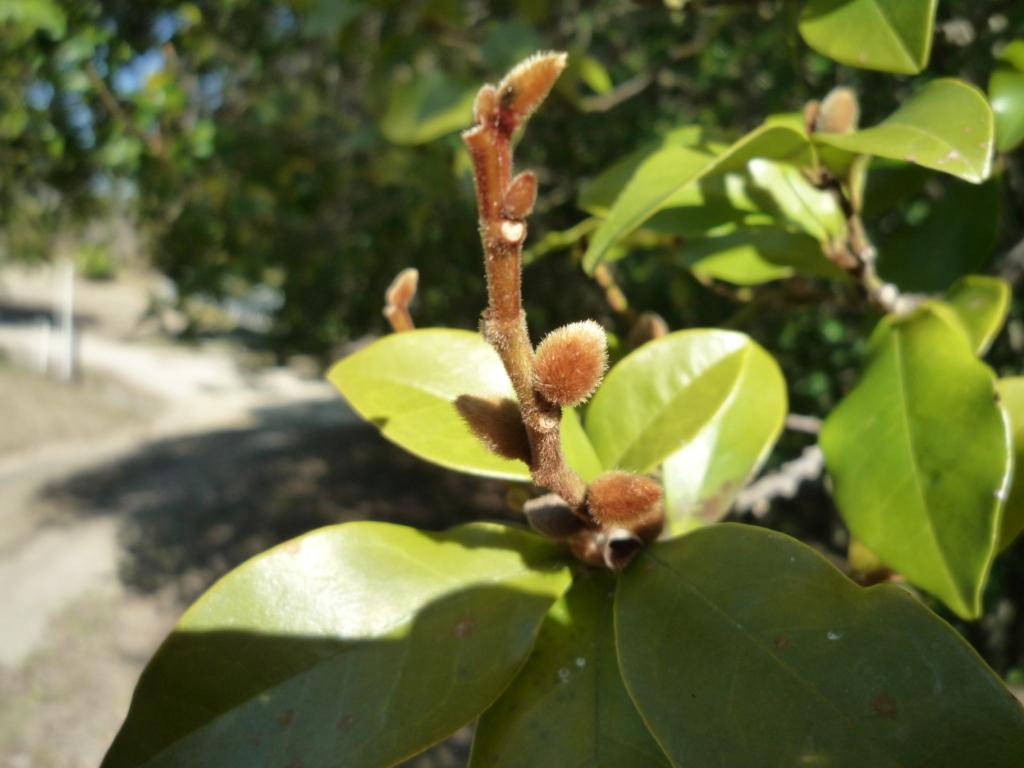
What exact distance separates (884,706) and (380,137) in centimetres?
192

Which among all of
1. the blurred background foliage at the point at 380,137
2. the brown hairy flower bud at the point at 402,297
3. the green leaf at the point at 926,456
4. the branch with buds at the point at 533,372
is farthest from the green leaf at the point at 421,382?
the blurred background foliage at the point at 380,137

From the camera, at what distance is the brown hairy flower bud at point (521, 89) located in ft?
1.00

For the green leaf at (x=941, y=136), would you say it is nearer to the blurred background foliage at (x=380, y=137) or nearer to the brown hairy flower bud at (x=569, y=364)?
the brown hairy flower bud at (x=569, y=364)

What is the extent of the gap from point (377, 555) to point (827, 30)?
0.49m

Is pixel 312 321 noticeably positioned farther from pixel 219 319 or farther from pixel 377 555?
pixel 377 555

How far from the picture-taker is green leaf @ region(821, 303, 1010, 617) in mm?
502

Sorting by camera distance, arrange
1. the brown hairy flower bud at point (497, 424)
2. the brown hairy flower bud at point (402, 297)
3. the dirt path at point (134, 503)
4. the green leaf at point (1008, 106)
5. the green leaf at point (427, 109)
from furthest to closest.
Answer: the dirt path at point (134, 503)
the green leaf at point (427, 109)
the green leaf at point (1008, 106)
the brown hairy flower bud at point (402, 297)
the brown hairy flower bud at point (497, 424)

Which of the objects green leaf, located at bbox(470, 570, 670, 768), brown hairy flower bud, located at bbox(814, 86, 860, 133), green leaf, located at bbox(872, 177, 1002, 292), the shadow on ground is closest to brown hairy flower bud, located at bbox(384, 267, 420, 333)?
green leaf, located at bbox(470, 570, 670, 768)

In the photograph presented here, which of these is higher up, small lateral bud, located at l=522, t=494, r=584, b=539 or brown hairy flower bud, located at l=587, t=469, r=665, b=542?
brown hairy flower bud, located at l=587, t=469, r=665, b=542

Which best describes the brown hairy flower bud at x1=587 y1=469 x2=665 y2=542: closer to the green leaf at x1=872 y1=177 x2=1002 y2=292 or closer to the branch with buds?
the branch with buds

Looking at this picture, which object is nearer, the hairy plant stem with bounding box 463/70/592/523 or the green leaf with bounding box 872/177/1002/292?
the hairy plant stem with bounding box 463/70/592/523

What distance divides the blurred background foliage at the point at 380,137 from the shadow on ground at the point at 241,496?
8.37 ft

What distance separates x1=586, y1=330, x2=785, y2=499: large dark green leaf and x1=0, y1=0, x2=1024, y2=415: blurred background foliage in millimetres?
697

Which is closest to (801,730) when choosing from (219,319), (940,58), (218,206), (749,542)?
(749,542)
